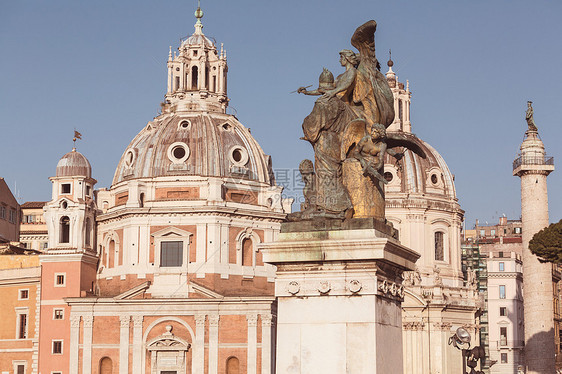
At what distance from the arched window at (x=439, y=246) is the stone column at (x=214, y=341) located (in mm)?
19224

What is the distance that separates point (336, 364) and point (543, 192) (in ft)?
169

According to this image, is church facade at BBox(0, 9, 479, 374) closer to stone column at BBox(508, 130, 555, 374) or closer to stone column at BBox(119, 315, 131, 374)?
stone column at BBox(119, 315, 131, 374)

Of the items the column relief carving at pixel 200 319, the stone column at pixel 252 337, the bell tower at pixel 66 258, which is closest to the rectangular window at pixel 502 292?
the stone column at pixel 252 337

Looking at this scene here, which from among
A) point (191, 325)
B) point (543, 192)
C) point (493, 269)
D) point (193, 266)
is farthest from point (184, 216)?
point (493, 269)

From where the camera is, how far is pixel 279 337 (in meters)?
11.3

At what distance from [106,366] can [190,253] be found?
8.90 m

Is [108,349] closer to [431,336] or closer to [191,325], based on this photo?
[191,325]

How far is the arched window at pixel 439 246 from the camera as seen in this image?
72938 millimetres

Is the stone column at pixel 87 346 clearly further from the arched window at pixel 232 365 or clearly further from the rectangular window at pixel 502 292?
the rectangular window at pixel 502 292

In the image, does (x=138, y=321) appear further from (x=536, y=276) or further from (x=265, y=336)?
(x=536, y=276)

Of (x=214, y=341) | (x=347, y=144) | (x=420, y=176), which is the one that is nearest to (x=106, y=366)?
(x=214, y=341)

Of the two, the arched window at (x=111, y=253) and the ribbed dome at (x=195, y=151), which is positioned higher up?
the ribbed dome at (x=195, y=151)

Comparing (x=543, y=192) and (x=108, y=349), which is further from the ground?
(x=543, y=192)

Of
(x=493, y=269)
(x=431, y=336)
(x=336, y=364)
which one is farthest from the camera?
(x=493, y=269)
